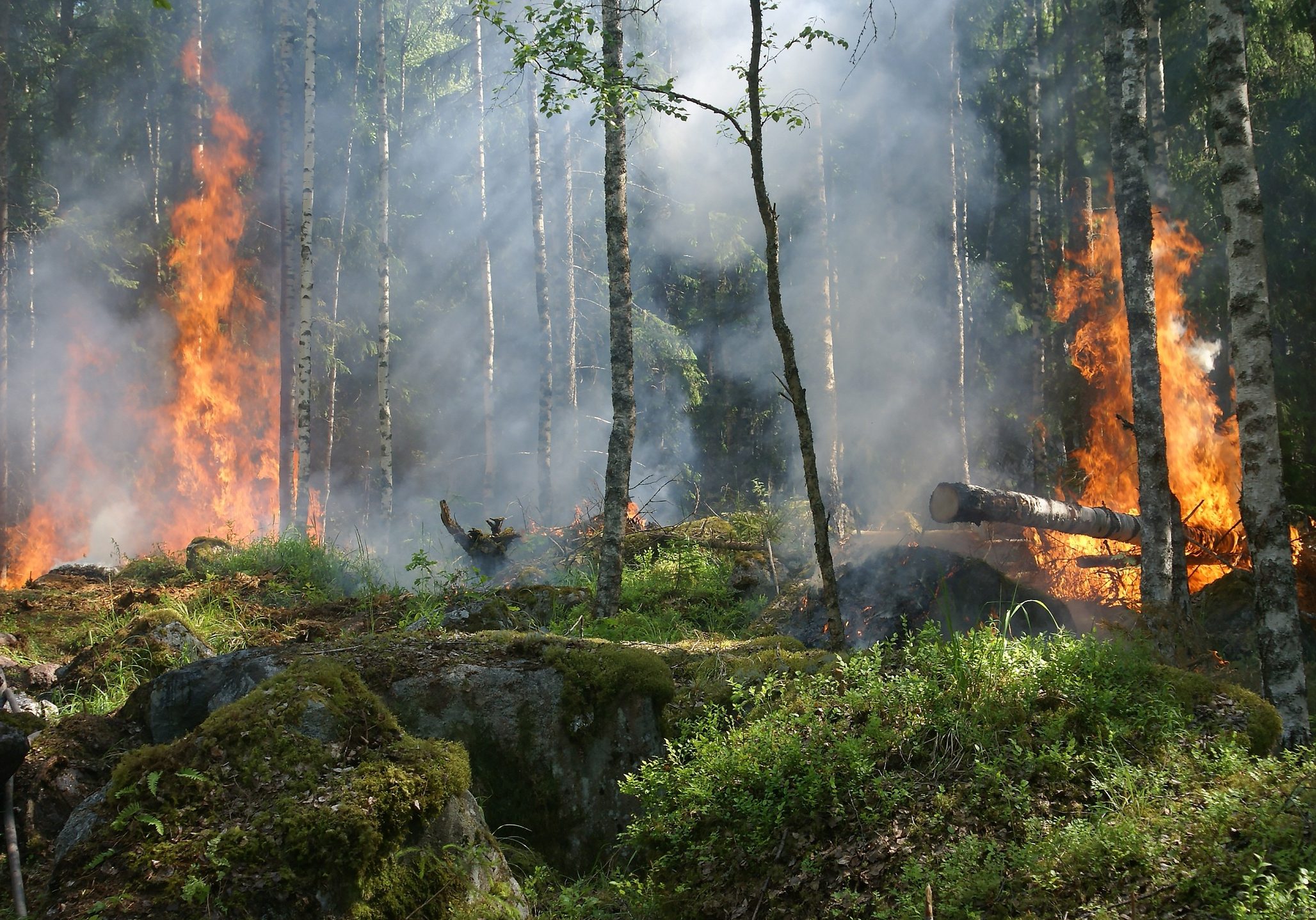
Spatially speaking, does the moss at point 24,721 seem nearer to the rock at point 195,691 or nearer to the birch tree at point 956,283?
the rock at point 195,691

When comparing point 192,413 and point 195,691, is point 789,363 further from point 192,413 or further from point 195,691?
point 192,413

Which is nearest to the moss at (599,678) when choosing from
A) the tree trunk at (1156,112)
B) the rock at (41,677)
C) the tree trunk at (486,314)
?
the rock at (41,677)

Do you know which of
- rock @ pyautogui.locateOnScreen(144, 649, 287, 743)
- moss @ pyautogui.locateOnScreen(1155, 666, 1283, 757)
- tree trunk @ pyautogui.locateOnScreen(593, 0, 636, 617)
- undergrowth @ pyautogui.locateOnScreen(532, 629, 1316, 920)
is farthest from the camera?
tree trunk @ pyautogui.locateOnScreen(593, 0, 636, 617)

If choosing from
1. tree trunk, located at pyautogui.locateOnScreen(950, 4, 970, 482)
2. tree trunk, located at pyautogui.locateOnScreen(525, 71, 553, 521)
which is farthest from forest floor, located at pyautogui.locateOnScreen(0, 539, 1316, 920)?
tree trunk, located at pyautogui.locateOnScreen(950, 4, 970, 482)

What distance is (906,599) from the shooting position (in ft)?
30.1

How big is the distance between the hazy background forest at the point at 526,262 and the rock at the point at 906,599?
822 centimetres

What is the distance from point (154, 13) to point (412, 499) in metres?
14.1

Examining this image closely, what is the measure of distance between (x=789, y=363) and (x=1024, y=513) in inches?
223

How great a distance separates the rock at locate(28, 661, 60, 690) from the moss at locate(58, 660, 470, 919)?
3.60m

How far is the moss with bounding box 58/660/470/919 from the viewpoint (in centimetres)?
305

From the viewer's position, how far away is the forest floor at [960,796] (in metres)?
2.99

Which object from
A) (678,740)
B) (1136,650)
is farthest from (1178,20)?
(678,740)

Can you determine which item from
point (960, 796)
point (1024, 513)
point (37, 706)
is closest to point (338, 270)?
point (1024, 513)

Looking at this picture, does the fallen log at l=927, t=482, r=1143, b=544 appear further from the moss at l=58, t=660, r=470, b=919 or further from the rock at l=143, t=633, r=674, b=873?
the moss at l=58, t=660, r=470, b=919
